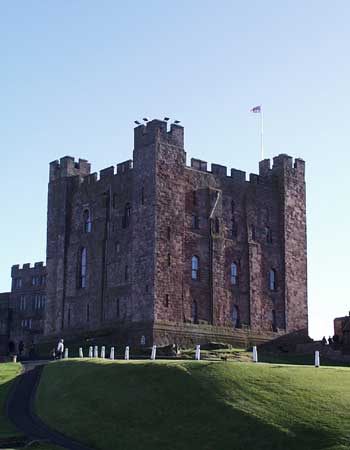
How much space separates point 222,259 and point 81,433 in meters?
38.7

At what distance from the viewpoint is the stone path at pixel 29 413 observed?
1430 inches

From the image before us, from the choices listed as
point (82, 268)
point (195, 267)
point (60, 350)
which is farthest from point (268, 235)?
point (60, 350)

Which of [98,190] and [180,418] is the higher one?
[98,190]

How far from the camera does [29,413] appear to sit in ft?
140

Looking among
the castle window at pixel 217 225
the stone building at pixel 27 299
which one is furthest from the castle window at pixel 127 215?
the stone building at pixel 27 299

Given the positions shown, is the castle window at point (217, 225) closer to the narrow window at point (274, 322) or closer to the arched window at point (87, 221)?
the narrow window at point (274, 322)

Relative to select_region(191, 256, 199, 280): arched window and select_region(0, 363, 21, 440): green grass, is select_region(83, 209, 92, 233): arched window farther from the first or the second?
select_region(0, 363, 21, 440): green grass

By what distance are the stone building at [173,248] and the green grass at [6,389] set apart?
11.6 metres

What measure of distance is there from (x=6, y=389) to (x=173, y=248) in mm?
22820

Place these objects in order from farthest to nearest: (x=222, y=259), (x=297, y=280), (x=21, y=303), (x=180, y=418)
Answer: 1. (x=21, y=303)
2. (x=297, y=280)
3. (x=222, y=259)
4. (x=180, y=418)

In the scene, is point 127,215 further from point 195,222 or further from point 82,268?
point 82,268

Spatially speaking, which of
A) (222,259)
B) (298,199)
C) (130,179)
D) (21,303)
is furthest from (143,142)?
(21,303)

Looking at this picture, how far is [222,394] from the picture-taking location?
36.6 m

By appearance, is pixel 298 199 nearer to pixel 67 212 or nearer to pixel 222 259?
pixel 222 259
